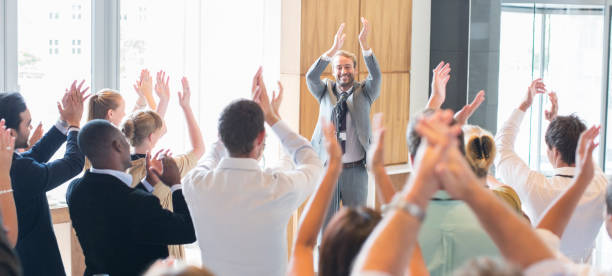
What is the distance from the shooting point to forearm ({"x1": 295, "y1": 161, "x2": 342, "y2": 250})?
1.91 m

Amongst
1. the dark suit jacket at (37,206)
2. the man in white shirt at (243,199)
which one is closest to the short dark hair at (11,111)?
the dark suit jacket at (37,206)

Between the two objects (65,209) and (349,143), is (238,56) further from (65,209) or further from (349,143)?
(65,209)

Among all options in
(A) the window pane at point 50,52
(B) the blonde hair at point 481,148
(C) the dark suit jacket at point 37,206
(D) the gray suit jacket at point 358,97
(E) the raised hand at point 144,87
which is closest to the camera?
(B) the blonde hair at point 481,148

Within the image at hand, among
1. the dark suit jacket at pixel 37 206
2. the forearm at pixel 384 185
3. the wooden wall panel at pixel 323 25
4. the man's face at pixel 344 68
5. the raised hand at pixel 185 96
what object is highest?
the wooden wall panel at pixel 323 25

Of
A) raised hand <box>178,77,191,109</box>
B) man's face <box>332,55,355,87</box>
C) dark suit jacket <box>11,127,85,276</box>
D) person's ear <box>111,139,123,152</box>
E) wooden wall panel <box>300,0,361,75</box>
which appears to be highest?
wooden wall panel <box>300,0,361,75</box>

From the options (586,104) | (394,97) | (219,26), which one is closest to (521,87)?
(586,104)

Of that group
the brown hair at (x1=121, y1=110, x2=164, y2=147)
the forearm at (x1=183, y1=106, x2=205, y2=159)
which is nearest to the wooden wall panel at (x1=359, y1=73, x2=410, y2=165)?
the forearm at (x1=183, y1=106, x2=205, y2=159)

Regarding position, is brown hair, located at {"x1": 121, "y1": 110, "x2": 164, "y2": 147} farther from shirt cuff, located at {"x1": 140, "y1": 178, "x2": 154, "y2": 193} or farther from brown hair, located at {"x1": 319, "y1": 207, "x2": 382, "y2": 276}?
brown hair, located at {"x1": 319, "y1": 207, "x2": 382, "y2": 276}

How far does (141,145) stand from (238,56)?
2.32 meters

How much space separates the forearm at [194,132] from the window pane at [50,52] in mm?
1839

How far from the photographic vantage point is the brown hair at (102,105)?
347cm

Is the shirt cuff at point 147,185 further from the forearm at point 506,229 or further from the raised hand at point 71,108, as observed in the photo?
the forearm at point 506,229

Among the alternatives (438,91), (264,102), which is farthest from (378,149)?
(438,91)

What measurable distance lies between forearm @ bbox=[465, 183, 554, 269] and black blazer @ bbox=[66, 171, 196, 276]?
1.44 metres
